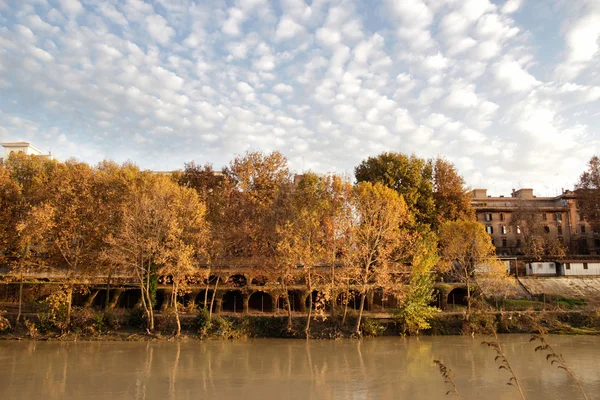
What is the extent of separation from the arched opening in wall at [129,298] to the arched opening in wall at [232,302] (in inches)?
292

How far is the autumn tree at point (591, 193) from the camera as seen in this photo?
176 ft

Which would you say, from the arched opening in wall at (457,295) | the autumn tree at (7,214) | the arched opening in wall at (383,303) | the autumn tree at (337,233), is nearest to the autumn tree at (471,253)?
the arched opening in wall at (457,295)

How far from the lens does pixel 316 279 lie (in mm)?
32688

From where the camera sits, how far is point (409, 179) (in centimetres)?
5016

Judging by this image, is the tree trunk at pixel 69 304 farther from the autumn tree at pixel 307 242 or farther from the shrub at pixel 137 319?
the autumn tree at pixel 307 242

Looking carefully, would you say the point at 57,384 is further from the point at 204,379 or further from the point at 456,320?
the point at 456,320

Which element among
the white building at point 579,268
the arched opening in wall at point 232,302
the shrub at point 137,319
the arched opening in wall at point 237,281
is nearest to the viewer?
the shrub at point 137,319

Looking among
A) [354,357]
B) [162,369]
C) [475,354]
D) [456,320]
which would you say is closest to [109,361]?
[162,369]

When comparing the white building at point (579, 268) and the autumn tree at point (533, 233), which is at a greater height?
the autumn tree at point (533, 233)

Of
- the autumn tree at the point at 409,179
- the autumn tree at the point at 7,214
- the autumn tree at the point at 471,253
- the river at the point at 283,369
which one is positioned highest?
the autumn tree at the point at 409,179

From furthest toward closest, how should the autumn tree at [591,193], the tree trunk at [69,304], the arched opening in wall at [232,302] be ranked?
1. the autumn tree at [591,193]
2. the arched opening in wall at [232,302]
3. the tree trunk at [69,304]

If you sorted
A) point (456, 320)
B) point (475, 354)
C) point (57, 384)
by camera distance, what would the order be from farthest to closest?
point (456, 320) < point (475, 354) < point (57, 384)

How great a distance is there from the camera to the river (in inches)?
763

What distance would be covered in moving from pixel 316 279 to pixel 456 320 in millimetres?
12281
